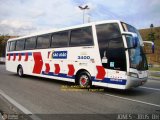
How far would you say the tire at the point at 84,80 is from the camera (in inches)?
472

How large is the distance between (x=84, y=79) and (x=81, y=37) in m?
2.09

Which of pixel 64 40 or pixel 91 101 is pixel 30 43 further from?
pixel 91 101

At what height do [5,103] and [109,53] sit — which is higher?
[109,53]

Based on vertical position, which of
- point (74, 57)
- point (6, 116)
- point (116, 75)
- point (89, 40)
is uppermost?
point (89, 40)

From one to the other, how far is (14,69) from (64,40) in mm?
7387

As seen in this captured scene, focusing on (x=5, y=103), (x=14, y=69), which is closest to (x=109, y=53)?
(x=5, y=103)

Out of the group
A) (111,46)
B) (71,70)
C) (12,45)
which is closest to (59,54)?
(71,70)

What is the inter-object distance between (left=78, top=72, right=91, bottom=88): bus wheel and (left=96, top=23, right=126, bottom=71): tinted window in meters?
1.34

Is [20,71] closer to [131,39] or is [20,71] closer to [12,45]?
[12,45]

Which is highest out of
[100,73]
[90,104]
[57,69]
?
[57,69]

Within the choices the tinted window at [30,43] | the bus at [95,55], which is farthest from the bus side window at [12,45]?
the bus at [95,55]

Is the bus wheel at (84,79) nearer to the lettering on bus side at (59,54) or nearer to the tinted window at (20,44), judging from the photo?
the lettering on bus side at (59,54)

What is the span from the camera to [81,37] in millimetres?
12430

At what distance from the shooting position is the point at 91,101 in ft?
30.4
